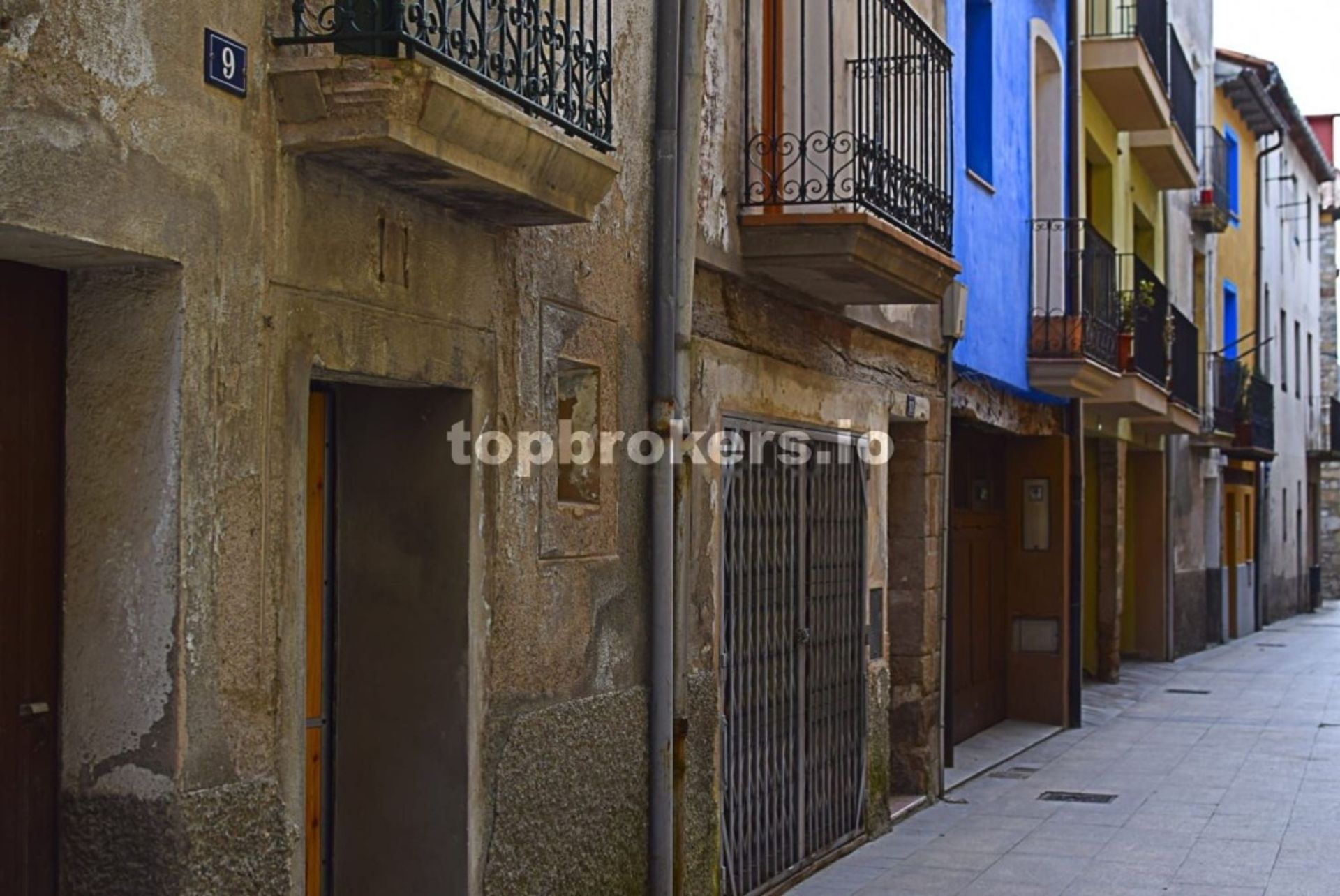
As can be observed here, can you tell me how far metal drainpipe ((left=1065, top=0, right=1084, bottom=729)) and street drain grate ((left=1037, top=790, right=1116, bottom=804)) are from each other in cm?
349

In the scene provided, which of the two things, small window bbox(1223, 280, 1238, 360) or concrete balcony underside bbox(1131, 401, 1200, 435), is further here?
small window bbox(1223, 280, 1238, 360)

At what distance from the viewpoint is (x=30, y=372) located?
14.0 feet

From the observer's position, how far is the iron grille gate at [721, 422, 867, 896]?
27.0ft

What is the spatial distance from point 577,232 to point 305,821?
2351 mm

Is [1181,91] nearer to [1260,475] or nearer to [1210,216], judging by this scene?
[1210,216]

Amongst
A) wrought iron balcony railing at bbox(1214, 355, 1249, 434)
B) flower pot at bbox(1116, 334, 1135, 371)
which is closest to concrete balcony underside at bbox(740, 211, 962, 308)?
flower pot at bbox(1116, 334, 1135, 371)

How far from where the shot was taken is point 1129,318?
16906mm

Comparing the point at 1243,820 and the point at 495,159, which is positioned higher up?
the point at 495,159

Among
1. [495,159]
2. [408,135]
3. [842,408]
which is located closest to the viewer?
[408,135]

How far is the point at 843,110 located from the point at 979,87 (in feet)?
13.3

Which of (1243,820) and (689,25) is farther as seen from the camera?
(1243,820)

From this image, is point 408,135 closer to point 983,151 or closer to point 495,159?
point 495,159

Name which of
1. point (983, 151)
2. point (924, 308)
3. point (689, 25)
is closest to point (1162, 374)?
point (983, 151)

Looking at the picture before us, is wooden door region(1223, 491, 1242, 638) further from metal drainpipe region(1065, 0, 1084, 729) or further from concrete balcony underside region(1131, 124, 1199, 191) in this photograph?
metal drainpipe region(1065, 0, 1084, 729)
